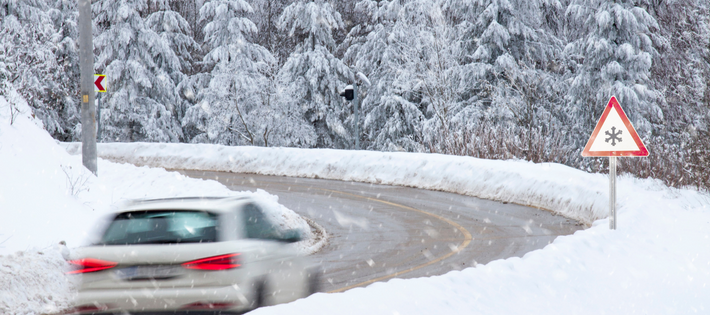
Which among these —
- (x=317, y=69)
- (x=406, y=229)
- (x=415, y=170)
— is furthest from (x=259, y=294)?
(x=317, y=69)

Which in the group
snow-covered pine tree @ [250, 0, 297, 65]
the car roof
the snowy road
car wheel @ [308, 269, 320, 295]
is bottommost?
the snowy road

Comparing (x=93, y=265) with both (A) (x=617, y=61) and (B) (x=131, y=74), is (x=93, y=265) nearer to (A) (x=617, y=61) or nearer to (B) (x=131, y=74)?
(A) (x=617, y=61)

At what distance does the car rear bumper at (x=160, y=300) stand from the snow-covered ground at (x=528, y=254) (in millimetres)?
886

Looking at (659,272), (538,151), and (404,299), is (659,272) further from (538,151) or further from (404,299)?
(538,151)

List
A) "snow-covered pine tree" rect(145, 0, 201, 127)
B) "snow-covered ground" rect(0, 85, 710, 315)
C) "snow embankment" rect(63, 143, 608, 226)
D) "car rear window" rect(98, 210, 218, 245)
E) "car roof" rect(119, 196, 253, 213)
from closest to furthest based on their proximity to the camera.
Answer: "car rear window" rect(98, 210, 218, 245)
"snow-covered ground" rect(0, 85, 710, 315)
"car roof" rect(119, 196, 253, 213)
"snow embankment" rect(63, 143, 608, 226)
"snow-covered pine tree" rect(145, 0, 201, 127)

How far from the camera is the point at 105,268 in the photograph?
19.1 feet

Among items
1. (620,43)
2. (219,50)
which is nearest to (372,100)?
(219,50)

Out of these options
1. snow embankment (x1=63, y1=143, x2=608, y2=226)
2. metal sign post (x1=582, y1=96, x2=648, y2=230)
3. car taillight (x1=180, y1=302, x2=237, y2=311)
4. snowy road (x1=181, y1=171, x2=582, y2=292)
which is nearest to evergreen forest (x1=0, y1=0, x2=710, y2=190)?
snow embankment (x1=63, y1=143, x2=608, y2=226)

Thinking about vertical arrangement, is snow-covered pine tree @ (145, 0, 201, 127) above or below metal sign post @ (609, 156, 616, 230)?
above

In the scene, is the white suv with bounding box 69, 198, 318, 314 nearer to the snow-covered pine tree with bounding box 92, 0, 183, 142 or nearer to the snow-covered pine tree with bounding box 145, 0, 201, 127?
the snow-covered pine tree with bounding box 92, 0, 183, 142

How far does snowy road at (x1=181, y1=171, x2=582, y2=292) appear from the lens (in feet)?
32.9

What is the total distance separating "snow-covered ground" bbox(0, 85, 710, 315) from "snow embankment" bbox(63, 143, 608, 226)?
0.05 meters

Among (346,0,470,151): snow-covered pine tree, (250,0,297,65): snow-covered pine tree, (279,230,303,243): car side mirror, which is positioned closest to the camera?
(279,230,303,243): car side mirror

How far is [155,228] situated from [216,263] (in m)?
0.90
